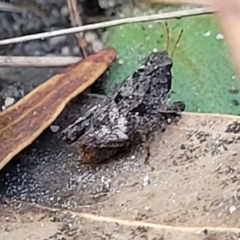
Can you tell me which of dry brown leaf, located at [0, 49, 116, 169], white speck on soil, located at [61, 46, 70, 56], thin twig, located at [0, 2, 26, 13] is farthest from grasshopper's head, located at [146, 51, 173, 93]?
thin twig, located at [0, 2, 26, 13]

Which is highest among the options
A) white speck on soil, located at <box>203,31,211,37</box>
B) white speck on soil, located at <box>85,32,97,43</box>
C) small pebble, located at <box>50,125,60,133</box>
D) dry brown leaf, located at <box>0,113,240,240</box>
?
white speck on soil, located at <box>85,32,97,43</box>

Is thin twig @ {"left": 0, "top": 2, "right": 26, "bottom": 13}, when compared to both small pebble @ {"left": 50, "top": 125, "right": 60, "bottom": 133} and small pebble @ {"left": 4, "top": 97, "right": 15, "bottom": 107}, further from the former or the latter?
small pebble @ {"left": 50, "top": 125, "right": 60, "bottom": 133}

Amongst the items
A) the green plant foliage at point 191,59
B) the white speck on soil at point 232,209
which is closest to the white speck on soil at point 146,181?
the white speck on soil at point 232,209

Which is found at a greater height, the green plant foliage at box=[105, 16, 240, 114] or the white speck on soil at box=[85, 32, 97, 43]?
the white speck on soil at box=[85, 32, 97, 43]

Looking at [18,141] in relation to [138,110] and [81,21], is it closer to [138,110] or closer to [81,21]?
[138,110]

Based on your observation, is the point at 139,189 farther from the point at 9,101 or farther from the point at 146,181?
the point at 9,101

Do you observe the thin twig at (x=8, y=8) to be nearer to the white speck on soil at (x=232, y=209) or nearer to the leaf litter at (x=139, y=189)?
the leaf litter at (x=139, y=189)

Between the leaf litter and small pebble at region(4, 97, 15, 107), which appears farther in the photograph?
small pebble at region(4, 97, 15, 107)
